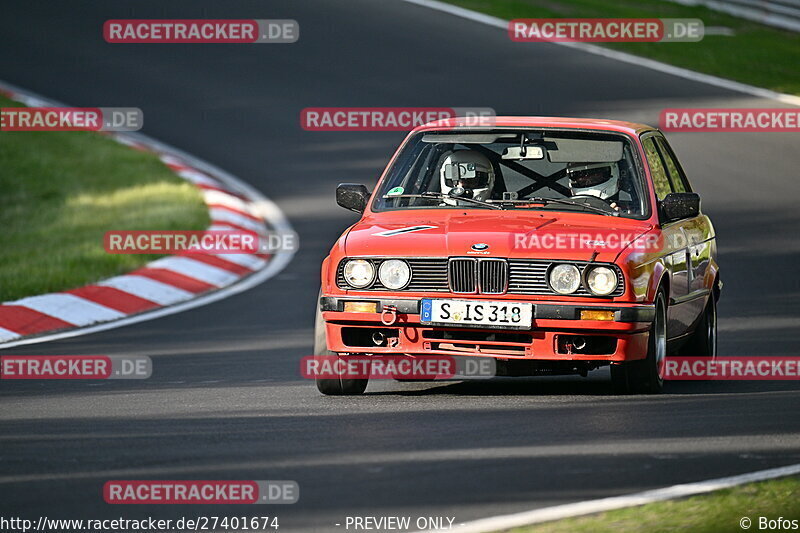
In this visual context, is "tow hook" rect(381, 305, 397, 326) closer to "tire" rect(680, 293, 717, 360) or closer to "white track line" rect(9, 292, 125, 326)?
"tire" rect(680, 293, 717, 360)

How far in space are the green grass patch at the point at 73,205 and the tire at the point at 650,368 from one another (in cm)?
583

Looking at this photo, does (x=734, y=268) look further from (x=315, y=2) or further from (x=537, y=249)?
(x=315, y=2)

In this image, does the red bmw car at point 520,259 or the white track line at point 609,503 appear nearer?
the white track line at point 609,503

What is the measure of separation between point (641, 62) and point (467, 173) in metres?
16.1

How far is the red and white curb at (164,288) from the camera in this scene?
12711mm

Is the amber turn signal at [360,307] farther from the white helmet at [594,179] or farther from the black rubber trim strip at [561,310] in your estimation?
the white helmet at [594,179]

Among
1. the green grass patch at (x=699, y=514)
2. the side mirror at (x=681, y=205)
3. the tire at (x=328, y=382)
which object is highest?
the side mirror at (x=681, y=205)

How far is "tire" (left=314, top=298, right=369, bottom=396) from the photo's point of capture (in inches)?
371

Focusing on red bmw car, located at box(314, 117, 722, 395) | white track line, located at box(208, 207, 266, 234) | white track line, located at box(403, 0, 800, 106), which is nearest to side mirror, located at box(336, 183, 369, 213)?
red bmw car, located at box(314, 117, 722, 395)

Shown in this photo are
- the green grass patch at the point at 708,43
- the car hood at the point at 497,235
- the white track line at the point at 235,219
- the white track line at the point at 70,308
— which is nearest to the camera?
the car hood at the point at 497,235

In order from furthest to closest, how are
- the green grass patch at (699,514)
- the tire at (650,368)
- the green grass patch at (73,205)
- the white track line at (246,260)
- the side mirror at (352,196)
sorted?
the white track line at (246,260) < the green grass patch at (73,205) < the side mirror at (352,196) < the tire at (650,368) < the green grass patch at (699,514)

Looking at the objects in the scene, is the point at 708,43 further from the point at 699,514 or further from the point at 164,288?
the point at 699,514

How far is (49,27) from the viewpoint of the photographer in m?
28.2

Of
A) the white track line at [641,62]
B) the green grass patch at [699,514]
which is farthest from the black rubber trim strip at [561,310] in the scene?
the white track line at [641,62]
